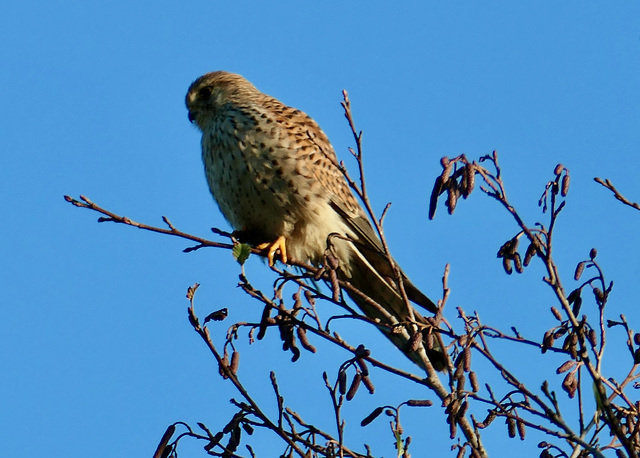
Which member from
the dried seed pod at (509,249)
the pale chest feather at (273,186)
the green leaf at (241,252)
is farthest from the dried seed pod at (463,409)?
the pale chest feather at (273,186)

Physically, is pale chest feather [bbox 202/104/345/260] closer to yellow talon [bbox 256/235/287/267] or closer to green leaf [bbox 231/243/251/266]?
yellow talon [bbox 256/235/287/267]

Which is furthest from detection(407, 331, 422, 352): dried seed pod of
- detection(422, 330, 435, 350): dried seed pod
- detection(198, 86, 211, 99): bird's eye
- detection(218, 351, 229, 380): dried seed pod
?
detection(198, 86, 211, 99): bird's eye

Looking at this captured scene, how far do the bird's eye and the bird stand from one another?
30.4 inches

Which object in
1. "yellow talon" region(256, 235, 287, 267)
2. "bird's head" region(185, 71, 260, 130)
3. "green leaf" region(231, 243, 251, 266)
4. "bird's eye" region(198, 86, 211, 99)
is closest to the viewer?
"green leaf" region(231, 243, 251, 266)

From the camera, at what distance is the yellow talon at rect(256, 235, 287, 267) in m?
4.04

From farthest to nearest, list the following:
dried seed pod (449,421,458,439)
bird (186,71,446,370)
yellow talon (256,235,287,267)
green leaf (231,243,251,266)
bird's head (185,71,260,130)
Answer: bird's head (185,71,260,130) → bird (186,71,446,370) → yellow talon (256,235,287,267) → green leaf (231,243,251,266) → dried seed pod (449,421,458,439)

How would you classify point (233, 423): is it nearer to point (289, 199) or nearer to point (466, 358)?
point (466, 358)

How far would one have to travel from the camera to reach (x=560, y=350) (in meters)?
2.50

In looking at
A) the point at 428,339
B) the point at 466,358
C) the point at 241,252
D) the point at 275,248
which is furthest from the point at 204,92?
the point at 466,358

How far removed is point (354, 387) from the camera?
2.58 metres

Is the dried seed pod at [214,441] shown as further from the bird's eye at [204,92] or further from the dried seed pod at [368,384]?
the bird's eye at [204,92]

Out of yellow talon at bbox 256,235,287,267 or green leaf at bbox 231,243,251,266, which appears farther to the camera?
yellow talon at bbox 256,235,287,267

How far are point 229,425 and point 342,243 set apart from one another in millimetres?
1796

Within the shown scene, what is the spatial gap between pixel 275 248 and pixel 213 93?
4.90ft
